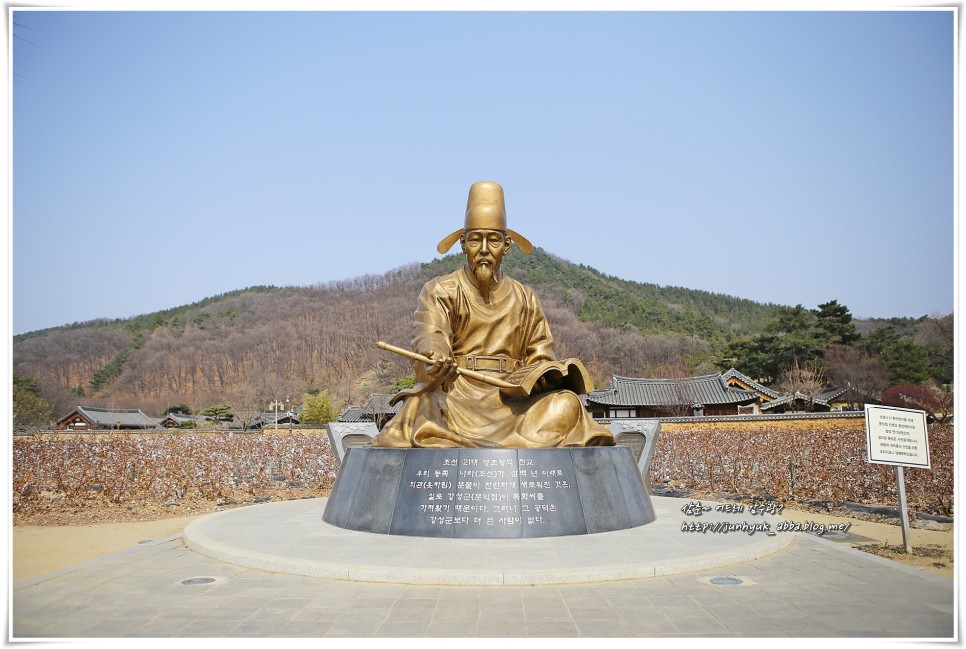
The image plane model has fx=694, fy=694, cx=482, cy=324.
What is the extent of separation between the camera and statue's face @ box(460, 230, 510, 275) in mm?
8125

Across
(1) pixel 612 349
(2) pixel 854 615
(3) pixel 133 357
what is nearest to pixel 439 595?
(2) pixel 854 615

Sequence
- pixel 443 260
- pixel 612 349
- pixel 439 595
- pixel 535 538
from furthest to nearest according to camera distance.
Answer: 1. pixel 443 260
2. pixel 612 349
3. pixel 535 538
4. pixel 439 595

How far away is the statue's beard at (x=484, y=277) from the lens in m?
8.18

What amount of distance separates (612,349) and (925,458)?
60.1 meters

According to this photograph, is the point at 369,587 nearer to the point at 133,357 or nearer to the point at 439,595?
the point at 439,595

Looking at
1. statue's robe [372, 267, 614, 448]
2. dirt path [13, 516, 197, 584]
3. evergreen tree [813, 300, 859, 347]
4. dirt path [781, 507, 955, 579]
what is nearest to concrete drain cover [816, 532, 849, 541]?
dirt path [781, 507, 955, 579]

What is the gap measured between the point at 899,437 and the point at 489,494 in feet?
14.1

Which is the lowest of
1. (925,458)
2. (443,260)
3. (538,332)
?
(925,458)

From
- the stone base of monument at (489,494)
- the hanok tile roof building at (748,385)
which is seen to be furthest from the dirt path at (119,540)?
the hanok tile roof building at (748,385)

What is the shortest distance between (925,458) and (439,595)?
5404 mm

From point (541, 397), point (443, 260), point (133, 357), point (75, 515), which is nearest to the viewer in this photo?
point (541, 397)

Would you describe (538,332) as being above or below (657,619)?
above
